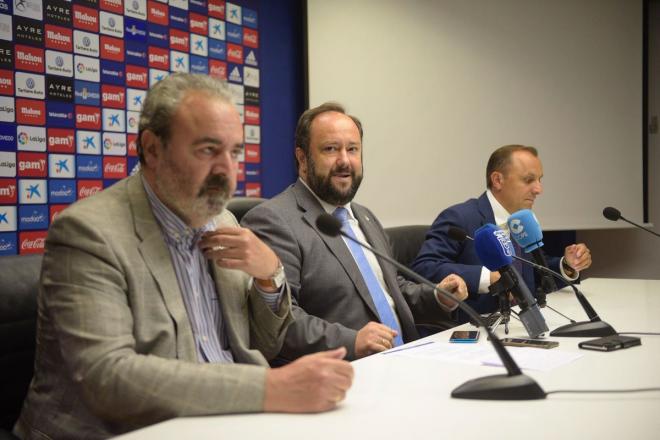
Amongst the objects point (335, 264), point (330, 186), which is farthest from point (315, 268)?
point (330, 186)

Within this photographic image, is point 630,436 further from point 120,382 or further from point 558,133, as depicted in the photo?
point 558,133

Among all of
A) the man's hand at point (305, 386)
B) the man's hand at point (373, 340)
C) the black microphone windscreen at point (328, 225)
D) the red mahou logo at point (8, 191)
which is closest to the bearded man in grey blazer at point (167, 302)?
the man's hand at point (305, 386)

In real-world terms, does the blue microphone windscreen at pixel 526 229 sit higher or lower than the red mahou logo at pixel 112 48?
lower

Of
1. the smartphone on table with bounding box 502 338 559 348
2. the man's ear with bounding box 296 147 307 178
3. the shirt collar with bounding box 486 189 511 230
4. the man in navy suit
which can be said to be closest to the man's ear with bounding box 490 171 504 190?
the man in navy suit

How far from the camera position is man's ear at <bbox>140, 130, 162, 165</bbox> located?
1.55 metres

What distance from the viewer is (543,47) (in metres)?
4.89

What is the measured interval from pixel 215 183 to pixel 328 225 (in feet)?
0.95

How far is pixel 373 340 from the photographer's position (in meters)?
1.99

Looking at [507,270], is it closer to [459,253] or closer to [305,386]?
[305,386]

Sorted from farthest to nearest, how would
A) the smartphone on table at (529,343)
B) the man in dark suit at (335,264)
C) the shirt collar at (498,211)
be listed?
the shirt collar at (498,211)
the man in dark suit at (335,264)
the smartphone on table at (529,343)

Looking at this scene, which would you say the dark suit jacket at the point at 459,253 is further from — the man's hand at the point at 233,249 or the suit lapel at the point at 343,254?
the man's hand at the point at 233,249

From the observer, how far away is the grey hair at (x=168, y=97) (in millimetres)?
1519

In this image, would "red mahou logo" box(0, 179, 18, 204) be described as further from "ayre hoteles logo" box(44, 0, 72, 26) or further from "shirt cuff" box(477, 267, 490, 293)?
"shirt cuff" box(477, 267, 490, 293)

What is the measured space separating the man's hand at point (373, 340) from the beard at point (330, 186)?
27.9 inches
